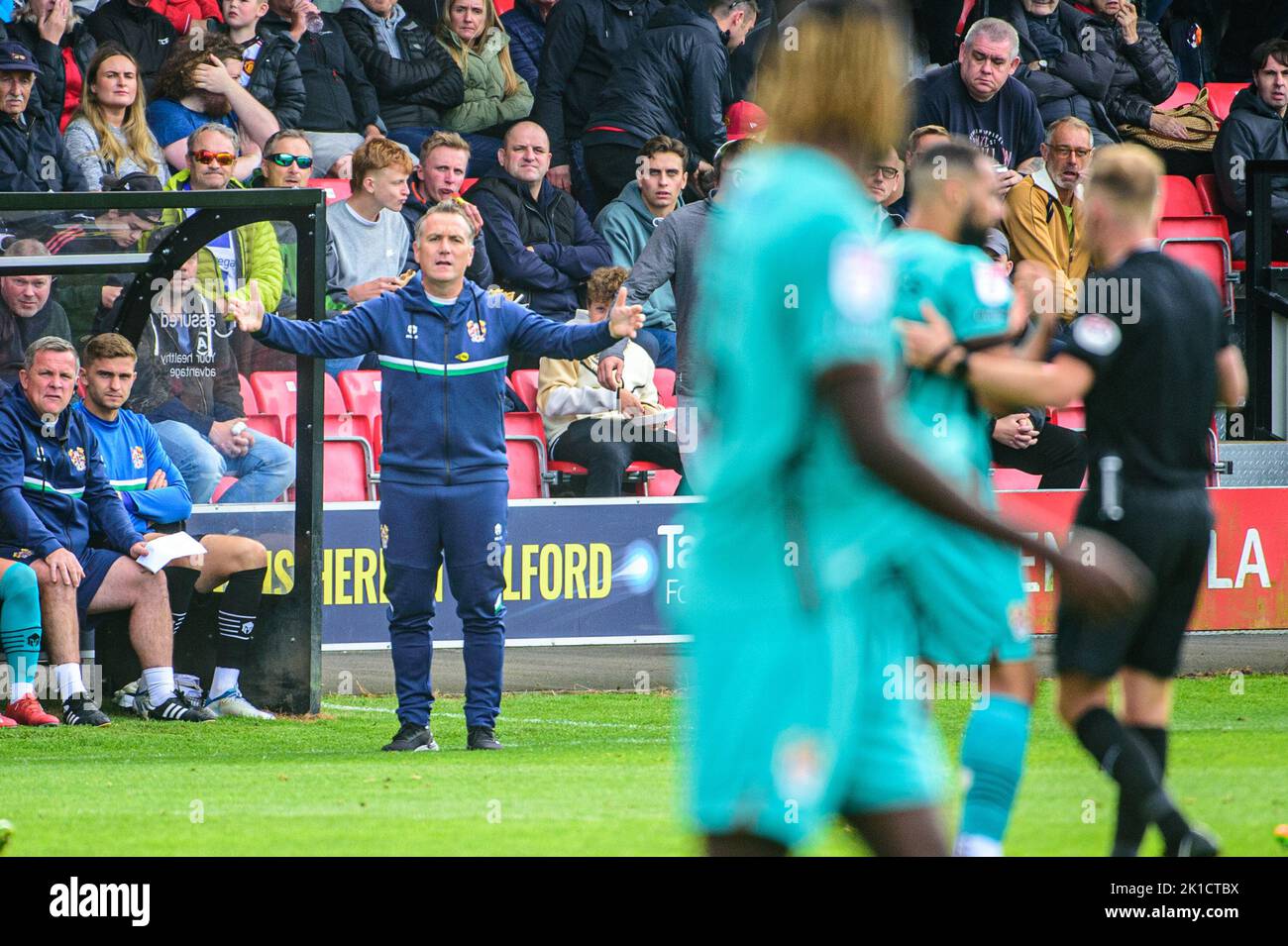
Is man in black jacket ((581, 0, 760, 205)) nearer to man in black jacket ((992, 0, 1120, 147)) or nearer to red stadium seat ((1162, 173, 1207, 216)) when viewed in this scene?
man in black jacket ((992, 0, 1120, 147))

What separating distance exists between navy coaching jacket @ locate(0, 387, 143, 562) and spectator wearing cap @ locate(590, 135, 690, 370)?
3.62m

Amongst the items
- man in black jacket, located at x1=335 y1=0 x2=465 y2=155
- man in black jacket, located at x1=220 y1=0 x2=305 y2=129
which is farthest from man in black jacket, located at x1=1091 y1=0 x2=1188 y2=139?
man in black jacket, located at x1=220 y1=0 x2=305 y2=129

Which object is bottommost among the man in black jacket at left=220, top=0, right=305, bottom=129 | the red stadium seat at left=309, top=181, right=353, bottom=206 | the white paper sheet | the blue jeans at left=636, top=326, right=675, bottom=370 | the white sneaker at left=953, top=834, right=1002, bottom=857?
the white sneaker at left=953, top=834, right=1002, bottom=857

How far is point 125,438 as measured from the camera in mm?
9266

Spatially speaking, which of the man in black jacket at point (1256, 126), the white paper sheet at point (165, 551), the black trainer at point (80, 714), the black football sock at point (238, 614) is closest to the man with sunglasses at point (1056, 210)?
the man in black jacket at point (1256, 126)

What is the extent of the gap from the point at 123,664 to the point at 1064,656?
5.80 meters

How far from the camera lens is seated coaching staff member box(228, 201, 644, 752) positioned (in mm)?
7996

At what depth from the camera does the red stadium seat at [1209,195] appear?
14.2m

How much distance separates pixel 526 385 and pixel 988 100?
3716 mm

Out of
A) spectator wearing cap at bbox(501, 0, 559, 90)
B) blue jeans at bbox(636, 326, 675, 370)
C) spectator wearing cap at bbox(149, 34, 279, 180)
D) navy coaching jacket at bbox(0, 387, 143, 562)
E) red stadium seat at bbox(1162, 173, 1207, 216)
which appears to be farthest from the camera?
red stadium seat at bbox(1162, 173, 1207, 216)

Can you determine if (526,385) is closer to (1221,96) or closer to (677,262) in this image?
(677,262)

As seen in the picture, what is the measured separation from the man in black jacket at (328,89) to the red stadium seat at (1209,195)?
639 cm
